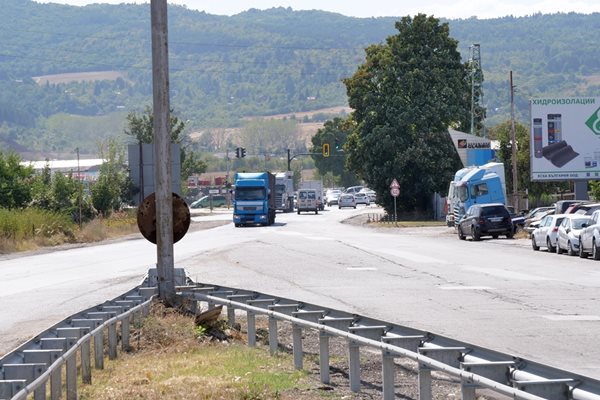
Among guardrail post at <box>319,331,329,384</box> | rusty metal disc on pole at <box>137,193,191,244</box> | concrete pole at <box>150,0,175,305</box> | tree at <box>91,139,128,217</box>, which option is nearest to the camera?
guardrail post at <box>319,331,329,384</box>

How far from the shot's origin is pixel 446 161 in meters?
84.2

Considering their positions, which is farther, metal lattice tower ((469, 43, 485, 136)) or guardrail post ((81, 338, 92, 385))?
metal lattice tower ((469, 43, 485, 136))

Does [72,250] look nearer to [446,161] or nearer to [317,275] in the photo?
[317,275]

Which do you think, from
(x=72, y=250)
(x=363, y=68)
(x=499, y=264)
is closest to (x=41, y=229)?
(x=72, y=250)

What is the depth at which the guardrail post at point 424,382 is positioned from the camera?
30.6ft

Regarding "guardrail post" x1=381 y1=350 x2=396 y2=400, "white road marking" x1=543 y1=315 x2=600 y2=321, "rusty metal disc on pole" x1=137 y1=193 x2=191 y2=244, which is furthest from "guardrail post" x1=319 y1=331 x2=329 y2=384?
"rusty metal disc on pole" x1=137 y1=193 x2=191 y2=244

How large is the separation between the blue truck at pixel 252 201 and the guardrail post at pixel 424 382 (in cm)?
6869

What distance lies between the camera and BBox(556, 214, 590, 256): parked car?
39.0 metres

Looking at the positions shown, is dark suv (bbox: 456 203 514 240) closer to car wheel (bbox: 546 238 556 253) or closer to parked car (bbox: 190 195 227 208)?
car wheel (bbox: 546 238 556 253)

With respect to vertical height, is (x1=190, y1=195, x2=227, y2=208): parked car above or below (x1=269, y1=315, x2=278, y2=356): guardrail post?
below

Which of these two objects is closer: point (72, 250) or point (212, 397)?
point (212, 397)

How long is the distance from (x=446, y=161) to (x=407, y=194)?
369 cm

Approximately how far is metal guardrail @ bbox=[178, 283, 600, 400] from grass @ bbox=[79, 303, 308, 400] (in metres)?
0.44

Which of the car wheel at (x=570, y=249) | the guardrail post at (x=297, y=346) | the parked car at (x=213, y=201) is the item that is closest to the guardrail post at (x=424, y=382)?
the guardrail post at (x=297, y=346)
